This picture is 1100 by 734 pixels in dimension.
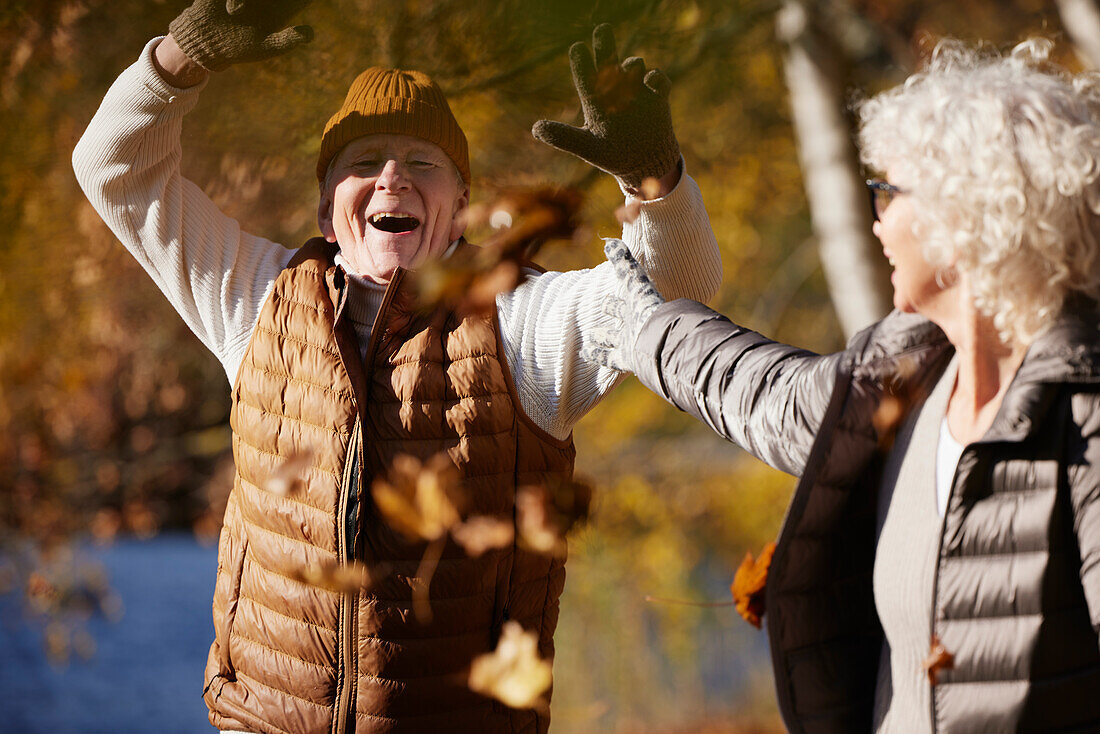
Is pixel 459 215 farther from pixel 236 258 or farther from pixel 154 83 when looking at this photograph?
pixel 154 83

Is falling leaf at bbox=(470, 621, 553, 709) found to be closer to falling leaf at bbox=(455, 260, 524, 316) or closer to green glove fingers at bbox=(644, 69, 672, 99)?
falling leaf at bbox=(455, 260, 524, 316)

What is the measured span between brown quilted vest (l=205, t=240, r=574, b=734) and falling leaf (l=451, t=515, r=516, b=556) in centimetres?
2

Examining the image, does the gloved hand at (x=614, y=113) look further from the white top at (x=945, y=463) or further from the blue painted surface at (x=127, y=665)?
the blue painted surface at (x=127, y=665)

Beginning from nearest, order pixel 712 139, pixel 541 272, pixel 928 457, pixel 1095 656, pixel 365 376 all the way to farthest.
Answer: pixel 1095 656, pixel 928 457, pixel 365 376, pixel 541 272, pixel 712 139

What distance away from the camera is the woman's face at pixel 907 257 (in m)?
1.33

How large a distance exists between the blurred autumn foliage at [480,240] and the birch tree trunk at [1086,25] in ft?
2.60

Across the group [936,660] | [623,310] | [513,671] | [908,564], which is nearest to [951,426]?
[908,564]

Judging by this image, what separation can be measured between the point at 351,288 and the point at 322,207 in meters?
0.24

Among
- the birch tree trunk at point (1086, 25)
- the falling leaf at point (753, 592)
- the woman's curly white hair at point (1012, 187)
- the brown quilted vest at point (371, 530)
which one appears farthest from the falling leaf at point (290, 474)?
the birch tree trunk at point (1086, 25)

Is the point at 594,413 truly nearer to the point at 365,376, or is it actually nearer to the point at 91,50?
the point at 91,50

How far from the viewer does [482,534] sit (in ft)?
6.40

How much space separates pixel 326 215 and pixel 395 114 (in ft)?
0.95

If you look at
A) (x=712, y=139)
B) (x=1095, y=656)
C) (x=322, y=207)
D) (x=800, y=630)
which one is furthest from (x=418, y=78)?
(x=712, y=139)

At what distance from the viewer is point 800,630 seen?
1.38m
